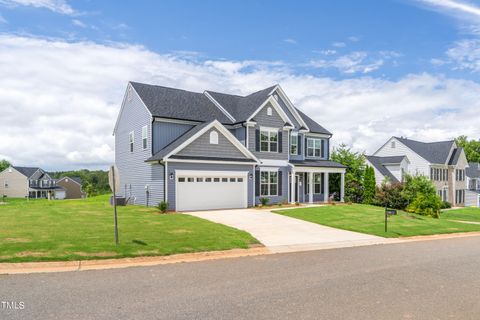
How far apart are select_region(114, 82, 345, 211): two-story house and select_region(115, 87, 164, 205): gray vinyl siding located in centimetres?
6

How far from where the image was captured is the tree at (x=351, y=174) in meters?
36.1

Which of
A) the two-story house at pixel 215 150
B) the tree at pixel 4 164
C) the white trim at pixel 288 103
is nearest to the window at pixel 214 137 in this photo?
the two-story house at pixel 215 150

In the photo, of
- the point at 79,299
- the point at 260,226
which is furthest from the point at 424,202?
the point at 79,299

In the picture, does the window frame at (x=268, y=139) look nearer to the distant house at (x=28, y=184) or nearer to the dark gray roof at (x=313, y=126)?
the dark gray roof at (x=313, y=126)

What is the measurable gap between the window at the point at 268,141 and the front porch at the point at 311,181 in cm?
210

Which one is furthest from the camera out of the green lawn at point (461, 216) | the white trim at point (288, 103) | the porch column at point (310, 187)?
the green lawn at point (461, 216)

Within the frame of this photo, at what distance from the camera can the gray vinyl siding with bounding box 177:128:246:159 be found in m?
23.0

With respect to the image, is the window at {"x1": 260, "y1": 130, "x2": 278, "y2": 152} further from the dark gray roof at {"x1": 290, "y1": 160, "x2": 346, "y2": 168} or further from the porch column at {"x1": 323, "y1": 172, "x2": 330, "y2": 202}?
the porch column at {"x1": 323, "y1": 172, "x2": 330, "y2": 202}

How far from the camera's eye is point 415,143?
49.3 metres

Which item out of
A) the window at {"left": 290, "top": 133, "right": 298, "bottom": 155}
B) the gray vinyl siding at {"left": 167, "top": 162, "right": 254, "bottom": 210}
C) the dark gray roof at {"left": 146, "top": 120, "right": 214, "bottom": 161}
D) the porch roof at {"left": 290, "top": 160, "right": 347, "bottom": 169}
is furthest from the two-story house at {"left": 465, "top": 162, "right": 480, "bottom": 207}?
the dark gray roof at {"left": 146, "top": 120, "right": 214, "bottom": 161}

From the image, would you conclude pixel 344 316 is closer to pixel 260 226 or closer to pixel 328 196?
pixel 260 226

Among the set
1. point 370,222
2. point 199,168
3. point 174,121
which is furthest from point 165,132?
point 370,222

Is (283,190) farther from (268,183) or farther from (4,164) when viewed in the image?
(4,164)

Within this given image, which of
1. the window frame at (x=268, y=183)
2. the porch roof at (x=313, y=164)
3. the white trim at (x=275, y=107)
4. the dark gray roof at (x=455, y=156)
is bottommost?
the window frame at (x=268, y=183)
